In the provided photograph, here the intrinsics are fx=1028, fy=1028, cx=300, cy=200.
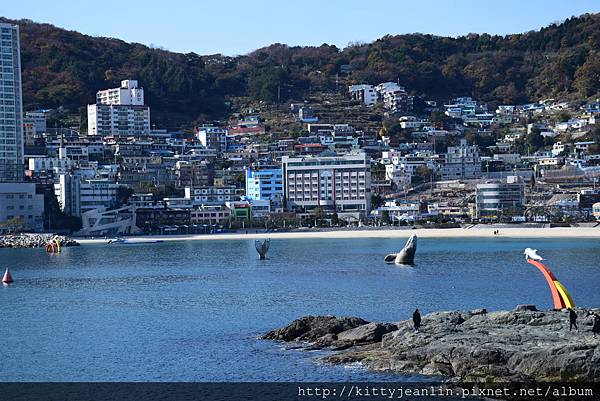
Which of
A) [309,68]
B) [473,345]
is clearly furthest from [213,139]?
[473,345]

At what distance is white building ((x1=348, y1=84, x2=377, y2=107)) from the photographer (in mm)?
135250

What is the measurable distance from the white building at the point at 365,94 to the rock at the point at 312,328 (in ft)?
370

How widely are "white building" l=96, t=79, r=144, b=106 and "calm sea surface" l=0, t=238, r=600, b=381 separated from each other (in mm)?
67406

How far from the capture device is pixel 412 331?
65.9ft

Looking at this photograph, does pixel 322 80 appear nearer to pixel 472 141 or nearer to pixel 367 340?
pixel 472 141

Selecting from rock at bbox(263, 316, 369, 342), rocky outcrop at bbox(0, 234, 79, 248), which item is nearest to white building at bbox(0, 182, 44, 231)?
rocky outcrop at bbox(0, 234, 79, 248)

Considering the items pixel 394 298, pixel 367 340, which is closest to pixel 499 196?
pixel 394 298

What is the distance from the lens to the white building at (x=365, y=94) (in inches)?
5325

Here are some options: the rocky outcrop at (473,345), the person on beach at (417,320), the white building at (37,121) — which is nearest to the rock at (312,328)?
the rocky outcrop at (473,345)

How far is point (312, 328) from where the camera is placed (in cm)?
2248

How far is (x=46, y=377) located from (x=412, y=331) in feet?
23.7

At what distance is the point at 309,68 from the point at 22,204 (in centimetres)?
7757

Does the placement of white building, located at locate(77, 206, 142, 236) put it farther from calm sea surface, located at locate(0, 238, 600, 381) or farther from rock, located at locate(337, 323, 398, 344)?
rock, located at locate(337, 323, 398, 344)

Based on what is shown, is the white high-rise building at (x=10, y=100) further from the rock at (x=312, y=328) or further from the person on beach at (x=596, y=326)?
the person on beach at (x=596, y=326)
